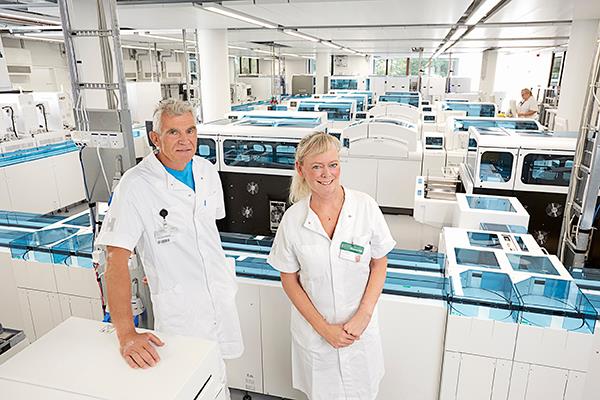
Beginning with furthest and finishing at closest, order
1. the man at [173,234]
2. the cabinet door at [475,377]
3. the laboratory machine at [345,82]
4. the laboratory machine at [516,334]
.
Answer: the laboratory machine at [345,82] < the cabinet door at [475,377] < the laboratory machine at [516,334] < the man at [173,234]

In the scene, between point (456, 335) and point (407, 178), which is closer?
point (456, 335)

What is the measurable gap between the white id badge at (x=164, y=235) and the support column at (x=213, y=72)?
5.38m

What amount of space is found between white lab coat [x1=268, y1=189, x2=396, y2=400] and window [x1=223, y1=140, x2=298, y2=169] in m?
2.64


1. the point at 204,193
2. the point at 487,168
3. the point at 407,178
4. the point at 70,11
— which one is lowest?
the point at 407,178

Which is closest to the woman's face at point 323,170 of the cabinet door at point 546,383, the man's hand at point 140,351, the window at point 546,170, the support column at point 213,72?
the man's hand at point 140,351

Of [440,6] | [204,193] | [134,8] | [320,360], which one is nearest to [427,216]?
[320,360]

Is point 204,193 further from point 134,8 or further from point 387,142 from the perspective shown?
point 387,142

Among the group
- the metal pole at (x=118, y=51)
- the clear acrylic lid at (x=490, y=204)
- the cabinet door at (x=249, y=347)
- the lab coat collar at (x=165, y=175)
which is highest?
the metal pole at (x=118, y=51)

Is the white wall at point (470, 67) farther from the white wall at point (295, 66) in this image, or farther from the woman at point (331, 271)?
the woman at point (331, 271)

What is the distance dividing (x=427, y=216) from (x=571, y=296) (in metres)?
1.55

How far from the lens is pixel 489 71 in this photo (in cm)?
1357

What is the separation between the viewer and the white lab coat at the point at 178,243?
161 centimetres

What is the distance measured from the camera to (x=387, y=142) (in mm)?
5555

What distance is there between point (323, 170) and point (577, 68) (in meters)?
5.41
